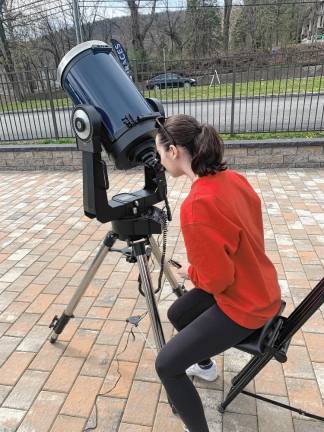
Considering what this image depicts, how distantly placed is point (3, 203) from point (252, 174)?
377cm

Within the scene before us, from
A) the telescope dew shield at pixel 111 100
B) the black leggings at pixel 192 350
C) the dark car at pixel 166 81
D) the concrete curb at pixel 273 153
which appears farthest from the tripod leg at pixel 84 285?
the dark car at pixel 166 81

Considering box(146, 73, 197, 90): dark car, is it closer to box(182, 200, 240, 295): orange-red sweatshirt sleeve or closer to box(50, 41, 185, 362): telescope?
box(50, 41, 185, 362): telescope

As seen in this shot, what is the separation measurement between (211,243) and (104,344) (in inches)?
57.8

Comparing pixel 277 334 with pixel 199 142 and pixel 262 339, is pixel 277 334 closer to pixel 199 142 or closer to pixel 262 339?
pixel 262 339

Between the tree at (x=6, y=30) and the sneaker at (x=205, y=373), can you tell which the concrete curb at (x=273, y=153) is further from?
the tree at (x=6, y=30)

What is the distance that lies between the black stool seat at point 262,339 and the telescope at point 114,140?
49 centimetres

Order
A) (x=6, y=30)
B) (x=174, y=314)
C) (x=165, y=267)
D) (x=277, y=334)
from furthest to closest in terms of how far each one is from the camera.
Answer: (x=6, y=30) → (x=165, y=267) → (x=174, y=314) → (x=277, y=334)

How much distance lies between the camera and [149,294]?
6.53ft

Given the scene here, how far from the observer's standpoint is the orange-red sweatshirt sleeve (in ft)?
4.67

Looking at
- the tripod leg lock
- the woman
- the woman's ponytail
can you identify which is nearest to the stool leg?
the woman

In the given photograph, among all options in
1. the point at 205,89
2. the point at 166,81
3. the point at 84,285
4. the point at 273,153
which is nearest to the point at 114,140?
the point at 84,285

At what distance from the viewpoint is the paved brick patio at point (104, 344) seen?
2018 millimetres

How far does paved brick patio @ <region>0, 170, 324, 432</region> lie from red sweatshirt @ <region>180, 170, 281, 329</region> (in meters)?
0.81

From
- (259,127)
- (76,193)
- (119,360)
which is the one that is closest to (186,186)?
(76,193)
